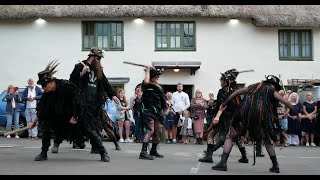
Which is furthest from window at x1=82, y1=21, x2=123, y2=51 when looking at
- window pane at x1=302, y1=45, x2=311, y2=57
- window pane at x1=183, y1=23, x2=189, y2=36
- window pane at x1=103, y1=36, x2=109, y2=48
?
window pane at x1=302, y1=45, x2=311, y2=57

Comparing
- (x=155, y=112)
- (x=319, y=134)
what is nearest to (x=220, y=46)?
(x=319, y=134)

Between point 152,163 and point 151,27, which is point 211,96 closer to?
point 151,27

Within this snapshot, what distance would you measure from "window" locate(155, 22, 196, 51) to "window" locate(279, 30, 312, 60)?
4.16m

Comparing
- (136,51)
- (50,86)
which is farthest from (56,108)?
(136,51)

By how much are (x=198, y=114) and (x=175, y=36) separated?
7.04m

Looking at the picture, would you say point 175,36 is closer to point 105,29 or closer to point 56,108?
point 105,29

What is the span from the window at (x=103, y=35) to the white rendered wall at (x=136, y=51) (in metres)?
0.27

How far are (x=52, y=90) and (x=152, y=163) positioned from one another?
2427mm

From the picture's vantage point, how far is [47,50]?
85.5 feet

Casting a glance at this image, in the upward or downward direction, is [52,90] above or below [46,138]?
above

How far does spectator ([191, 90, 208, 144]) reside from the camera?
19.5m

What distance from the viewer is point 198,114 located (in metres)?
19.9

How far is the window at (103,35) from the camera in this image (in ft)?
85.5
